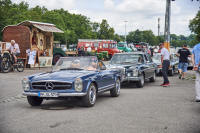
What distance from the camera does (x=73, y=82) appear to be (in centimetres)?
786

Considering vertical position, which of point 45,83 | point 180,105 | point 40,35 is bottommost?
point 180,105

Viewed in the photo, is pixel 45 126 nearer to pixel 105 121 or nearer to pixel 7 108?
pixel 105 121

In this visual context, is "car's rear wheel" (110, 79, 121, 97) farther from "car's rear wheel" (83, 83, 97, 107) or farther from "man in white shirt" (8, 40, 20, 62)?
"man in white shirt" (8, 40, 20, 62)

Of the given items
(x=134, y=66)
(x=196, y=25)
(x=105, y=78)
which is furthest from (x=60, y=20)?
(x=105, y=78)

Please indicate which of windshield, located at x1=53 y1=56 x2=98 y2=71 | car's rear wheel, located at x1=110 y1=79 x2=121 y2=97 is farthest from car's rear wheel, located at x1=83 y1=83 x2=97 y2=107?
car's rear wheel, located at x1=110 y1=79 x2=121 y2=97

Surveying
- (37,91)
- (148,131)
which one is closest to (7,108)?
(37,91)

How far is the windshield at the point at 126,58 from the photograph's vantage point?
47.7ft

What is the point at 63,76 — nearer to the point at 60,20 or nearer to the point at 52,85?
the point at 52,85

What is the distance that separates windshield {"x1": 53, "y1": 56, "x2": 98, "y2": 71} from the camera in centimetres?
923

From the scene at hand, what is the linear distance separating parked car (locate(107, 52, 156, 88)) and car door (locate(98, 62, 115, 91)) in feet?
9.09

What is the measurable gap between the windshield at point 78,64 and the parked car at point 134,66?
3.70 m

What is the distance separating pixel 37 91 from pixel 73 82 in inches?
38.5

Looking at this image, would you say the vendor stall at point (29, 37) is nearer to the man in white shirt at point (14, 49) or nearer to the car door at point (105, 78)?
the man in white shirt at point (14, 49)

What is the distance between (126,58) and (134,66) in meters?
1.12
